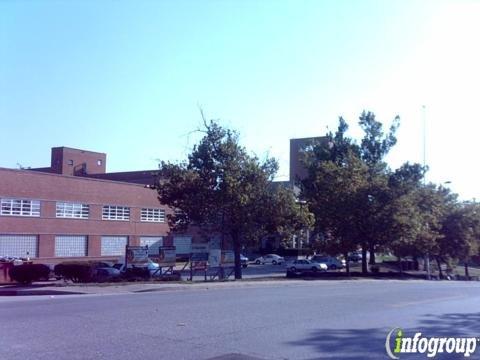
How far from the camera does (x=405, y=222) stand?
39.8 meters

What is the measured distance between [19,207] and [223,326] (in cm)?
3951

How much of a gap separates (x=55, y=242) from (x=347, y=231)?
84.4 feet

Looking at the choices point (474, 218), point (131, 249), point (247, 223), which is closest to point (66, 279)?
point (131, 249)

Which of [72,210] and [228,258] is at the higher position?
[72,210]

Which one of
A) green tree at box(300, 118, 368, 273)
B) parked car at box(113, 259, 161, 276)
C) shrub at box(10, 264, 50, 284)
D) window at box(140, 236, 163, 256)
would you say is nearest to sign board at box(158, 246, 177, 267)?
parked car at box(113, 259, 161, 276)

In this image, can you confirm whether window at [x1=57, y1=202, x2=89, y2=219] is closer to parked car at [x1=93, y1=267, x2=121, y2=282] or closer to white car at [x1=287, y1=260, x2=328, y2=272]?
parked car at [x1=93, y1=267, x2=121, y2=282]

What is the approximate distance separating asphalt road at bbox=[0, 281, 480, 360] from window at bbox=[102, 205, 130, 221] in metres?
39.3

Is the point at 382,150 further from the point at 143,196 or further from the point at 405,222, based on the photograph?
the point at 143,196

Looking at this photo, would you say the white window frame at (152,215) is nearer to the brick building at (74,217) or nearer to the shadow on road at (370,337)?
the brick building at (74,217)

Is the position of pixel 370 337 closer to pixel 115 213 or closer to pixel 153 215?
pixel 115 213

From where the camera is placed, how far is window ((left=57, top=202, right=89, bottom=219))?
51031 millimetres

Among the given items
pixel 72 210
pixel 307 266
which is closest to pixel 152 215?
pixel 72 210

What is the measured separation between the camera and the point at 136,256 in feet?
101

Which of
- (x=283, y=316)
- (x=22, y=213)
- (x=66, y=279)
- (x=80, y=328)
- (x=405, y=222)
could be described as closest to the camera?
(x=80, y=328)
